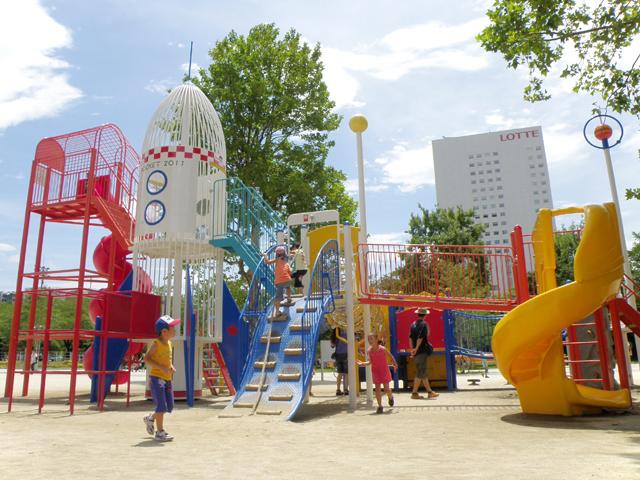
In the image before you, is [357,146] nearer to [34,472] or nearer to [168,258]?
[168,258]

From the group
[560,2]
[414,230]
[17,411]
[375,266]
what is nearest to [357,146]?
[375,266]

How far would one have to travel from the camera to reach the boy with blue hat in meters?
6.59

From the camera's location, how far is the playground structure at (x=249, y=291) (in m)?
8.60

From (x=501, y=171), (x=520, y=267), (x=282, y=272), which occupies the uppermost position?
(x=501, y=171)

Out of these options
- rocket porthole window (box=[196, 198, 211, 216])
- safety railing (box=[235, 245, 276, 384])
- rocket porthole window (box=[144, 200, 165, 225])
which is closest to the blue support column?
safety railing (box=[235, 245, 276, 384])

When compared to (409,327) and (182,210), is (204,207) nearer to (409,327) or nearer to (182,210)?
(182,210)

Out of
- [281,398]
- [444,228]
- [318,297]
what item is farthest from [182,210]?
[444,228]

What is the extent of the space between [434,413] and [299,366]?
2502mm

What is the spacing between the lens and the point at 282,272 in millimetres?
11328

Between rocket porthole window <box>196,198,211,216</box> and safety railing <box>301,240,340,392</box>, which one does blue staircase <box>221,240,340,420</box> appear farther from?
rocket porthole window <box>196,198,211,216</box>

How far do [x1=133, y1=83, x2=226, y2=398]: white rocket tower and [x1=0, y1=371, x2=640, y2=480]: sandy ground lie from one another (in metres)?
3.50

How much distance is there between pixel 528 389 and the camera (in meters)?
8.48

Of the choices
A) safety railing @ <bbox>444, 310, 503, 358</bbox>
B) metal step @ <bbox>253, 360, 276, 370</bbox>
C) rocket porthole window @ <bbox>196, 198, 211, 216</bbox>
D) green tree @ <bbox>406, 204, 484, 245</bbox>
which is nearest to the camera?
metal step @ <bbox>253, 360, 276, 370</bbox>

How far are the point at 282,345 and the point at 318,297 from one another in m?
1.61
